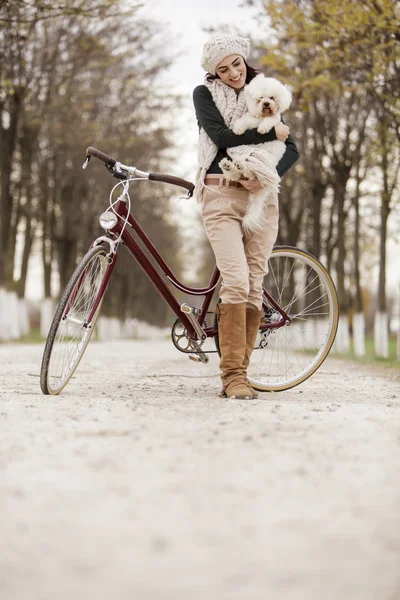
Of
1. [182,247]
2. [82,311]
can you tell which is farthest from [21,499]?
[182,247]

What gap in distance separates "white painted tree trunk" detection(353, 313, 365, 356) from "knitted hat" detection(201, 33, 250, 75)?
1314 cm

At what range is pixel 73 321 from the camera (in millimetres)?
5020

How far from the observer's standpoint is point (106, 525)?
226 centimetres

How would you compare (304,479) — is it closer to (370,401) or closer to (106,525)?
(106,525)

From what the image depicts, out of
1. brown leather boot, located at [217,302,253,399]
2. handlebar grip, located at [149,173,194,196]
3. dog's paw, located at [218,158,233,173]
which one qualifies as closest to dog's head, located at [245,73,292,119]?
dog's paw, located at [218,158,233,173]

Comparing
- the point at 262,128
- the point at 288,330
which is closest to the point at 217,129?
the point at 262,128

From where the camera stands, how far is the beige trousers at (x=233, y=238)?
515 cm

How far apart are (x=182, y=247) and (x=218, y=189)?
39.1 metres

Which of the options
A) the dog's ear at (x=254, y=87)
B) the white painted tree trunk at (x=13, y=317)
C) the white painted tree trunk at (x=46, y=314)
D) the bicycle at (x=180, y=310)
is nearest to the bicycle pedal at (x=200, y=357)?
the bicycle at (x=180, y=310)

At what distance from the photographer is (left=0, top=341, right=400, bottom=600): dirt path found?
197 cm

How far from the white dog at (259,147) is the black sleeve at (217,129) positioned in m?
0.04

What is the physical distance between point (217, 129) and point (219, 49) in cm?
52

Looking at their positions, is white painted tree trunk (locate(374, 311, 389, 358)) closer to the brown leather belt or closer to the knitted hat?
the brown leather belt

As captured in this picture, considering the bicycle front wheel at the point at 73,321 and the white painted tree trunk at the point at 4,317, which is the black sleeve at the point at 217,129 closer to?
the bicycle front wheel at the point at 73,321
